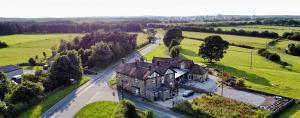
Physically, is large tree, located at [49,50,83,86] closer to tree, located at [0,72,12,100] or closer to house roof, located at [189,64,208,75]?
tree, located at [0,72,12,100]

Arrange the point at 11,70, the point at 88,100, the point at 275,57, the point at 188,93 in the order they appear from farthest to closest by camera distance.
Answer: the point at 275,57 → the point at 11,70 → the point at 188,93 → the point at 88,100

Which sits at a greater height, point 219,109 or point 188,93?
point 188,93

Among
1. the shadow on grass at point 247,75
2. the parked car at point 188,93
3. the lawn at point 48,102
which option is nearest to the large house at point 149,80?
the parked car at point 188,93

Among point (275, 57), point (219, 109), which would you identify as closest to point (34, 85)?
point (219, 109)

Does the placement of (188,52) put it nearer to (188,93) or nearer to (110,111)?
(188,93)

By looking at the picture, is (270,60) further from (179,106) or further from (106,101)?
(106,101)

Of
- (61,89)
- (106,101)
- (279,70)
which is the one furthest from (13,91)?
(279,70)

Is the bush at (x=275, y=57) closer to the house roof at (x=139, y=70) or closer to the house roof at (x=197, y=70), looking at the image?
the house roof at (x=197, y=70)
